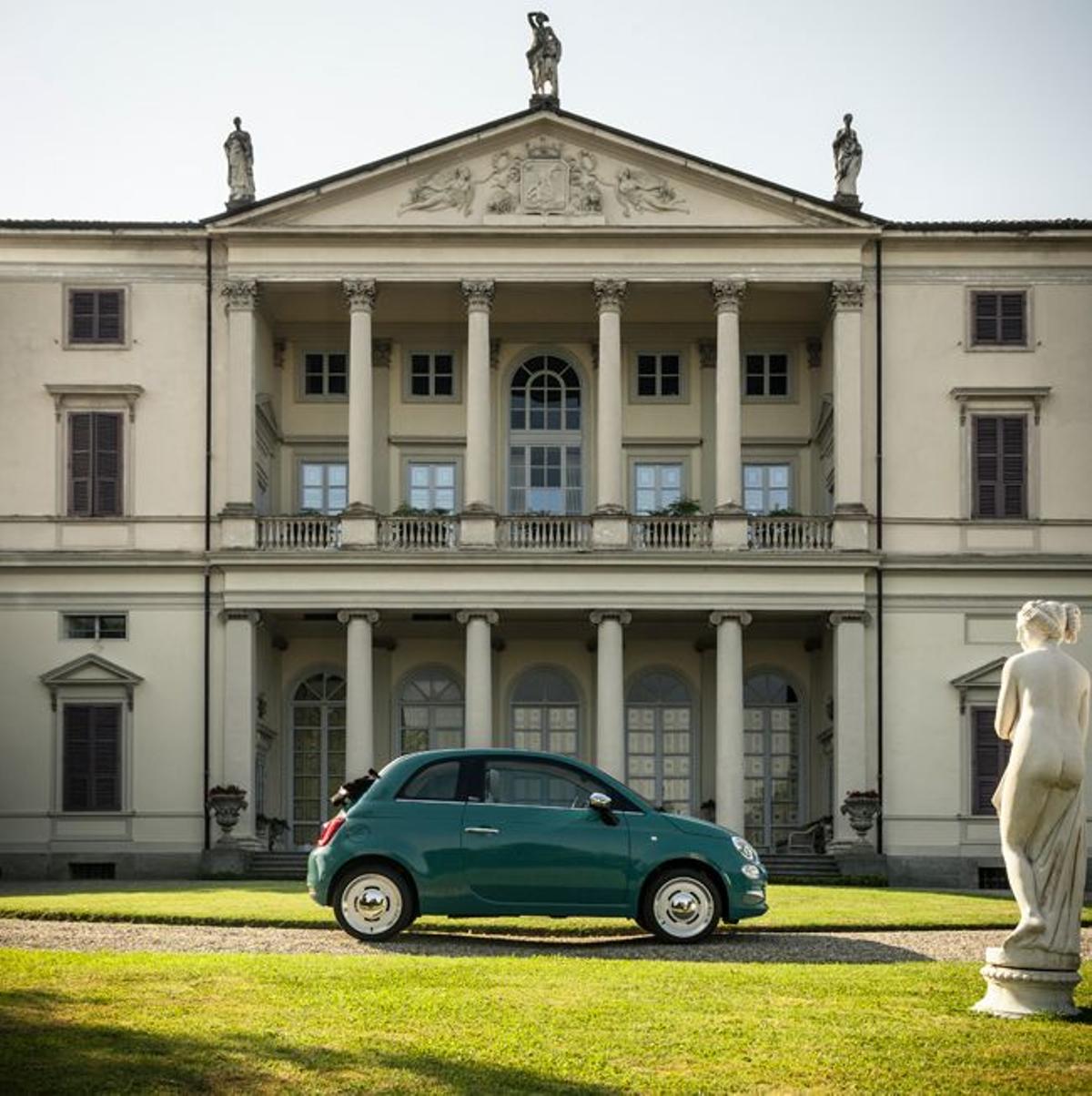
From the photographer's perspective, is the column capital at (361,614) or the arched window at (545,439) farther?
the arched window at (545,439)

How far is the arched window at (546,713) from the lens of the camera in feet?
138

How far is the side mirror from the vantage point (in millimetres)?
19766

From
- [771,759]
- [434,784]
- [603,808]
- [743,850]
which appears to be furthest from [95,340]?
[743,850]

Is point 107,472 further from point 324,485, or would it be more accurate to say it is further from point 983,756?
point 983,756

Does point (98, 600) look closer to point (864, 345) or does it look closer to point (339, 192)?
point (339, 192)

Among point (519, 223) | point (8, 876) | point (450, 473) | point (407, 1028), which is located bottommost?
point (8, 876)

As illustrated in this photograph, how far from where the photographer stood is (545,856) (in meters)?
19.6

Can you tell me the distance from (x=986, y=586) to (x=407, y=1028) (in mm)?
27798

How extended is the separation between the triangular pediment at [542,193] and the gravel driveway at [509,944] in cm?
1966

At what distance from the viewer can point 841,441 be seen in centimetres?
3838

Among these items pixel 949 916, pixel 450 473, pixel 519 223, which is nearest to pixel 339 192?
pixel 519 223

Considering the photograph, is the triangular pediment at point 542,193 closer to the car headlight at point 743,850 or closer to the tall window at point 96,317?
the tall window at point 96,317

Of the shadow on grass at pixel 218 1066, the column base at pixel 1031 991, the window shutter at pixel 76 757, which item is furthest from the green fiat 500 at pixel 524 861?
the window shutter at pixel 76 757

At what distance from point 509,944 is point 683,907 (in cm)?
176
